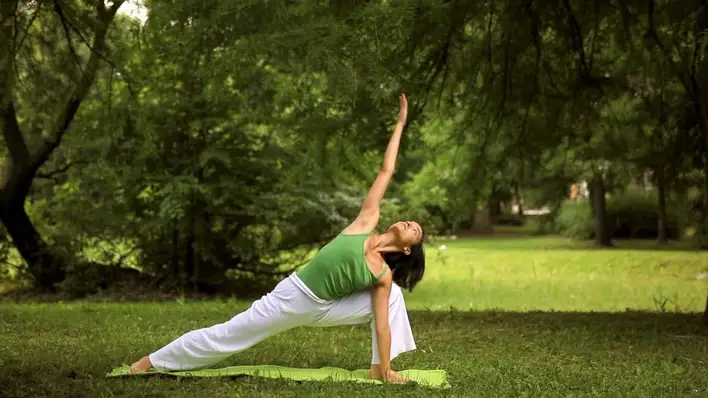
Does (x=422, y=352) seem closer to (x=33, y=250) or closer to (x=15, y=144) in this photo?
(x=15, y=144)

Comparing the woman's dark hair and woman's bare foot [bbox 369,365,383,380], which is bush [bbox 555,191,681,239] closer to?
the woman's dark hair

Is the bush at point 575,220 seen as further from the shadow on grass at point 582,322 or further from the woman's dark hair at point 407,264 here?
the woman's dark hair at point 407,264

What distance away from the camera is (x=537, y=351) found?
698 cm

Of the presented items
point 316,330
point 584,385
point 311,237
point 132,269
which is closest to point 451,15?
point 316,330

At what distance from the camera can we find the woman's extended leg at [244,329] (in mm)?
5301

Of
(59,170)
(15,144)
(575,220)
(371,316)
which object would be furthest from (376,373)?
(575,220)

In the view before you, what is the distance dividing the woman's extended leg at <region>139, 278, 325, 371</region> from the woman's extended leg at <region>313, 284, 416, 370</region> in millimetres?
118

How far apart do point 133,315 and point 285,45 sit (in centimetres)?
422

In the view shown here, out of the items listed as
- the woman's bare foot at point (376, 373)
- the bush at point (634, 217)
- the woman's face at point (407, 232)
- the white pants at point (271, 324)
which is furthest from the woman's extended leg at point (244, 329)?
the bush at point (634, 217)

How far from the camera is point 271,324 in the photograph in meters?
5.32

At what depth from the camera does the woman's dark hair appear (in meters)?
5.64

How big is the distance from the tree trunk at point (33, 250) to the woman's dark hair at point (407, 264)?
9748 millimetres

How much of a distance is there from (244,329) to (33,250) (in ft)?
32.5

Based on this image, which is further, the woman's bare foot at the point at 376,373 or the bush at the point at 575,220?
the bush at the point at 575,220
